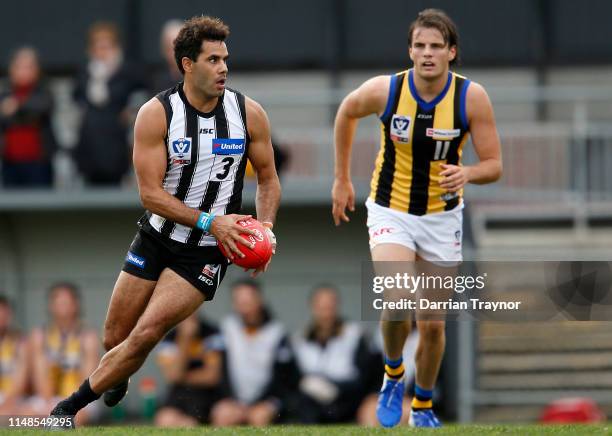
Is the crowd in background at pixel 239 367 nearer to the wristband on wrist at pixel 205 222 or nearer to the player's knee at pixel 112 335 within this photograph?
the player's knee at pixel 112 335

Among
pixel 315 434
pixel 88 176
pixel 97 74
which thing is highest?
pixel 97 74

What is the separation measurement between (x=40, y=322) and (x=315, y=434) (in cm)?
802

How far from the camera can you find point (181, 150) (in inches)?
326

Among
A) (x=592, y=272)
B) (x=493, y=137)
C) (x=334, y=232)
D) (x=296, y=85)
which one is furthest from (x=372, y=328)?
(x=493, y=137)

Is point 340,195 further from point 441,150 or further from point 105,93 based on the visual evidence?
point 105,93

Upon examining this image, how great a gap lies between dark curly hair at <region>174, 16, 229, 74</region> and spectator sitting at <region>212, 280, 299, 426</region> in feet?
18.2

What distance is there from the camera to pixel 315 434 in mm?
8367

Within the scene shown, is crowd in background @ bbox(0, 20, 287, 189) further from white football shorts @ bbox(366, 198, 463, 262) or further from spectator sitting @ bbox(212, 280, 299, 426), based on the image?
white football shorts @ bbox(366, 198, 463, 262)

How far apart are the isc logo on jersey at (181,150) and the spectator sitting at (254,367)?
5330 mm

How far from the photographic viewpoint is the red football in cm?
817

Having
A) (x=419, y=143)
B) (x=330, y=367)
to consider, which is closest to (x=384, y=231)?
(x=419, y=143)

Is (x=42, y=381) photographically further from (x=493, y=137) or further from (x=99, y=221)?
(x=493, y=137)

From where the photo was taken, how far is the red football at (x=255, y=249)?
8.17 metres

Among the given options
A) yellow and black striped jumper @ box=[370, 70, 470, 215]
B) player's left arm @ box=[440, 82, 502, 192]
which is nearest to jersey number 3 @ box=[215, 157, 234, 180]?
yellow and black striped jumper @ box=[370, 70, 470, 215]
